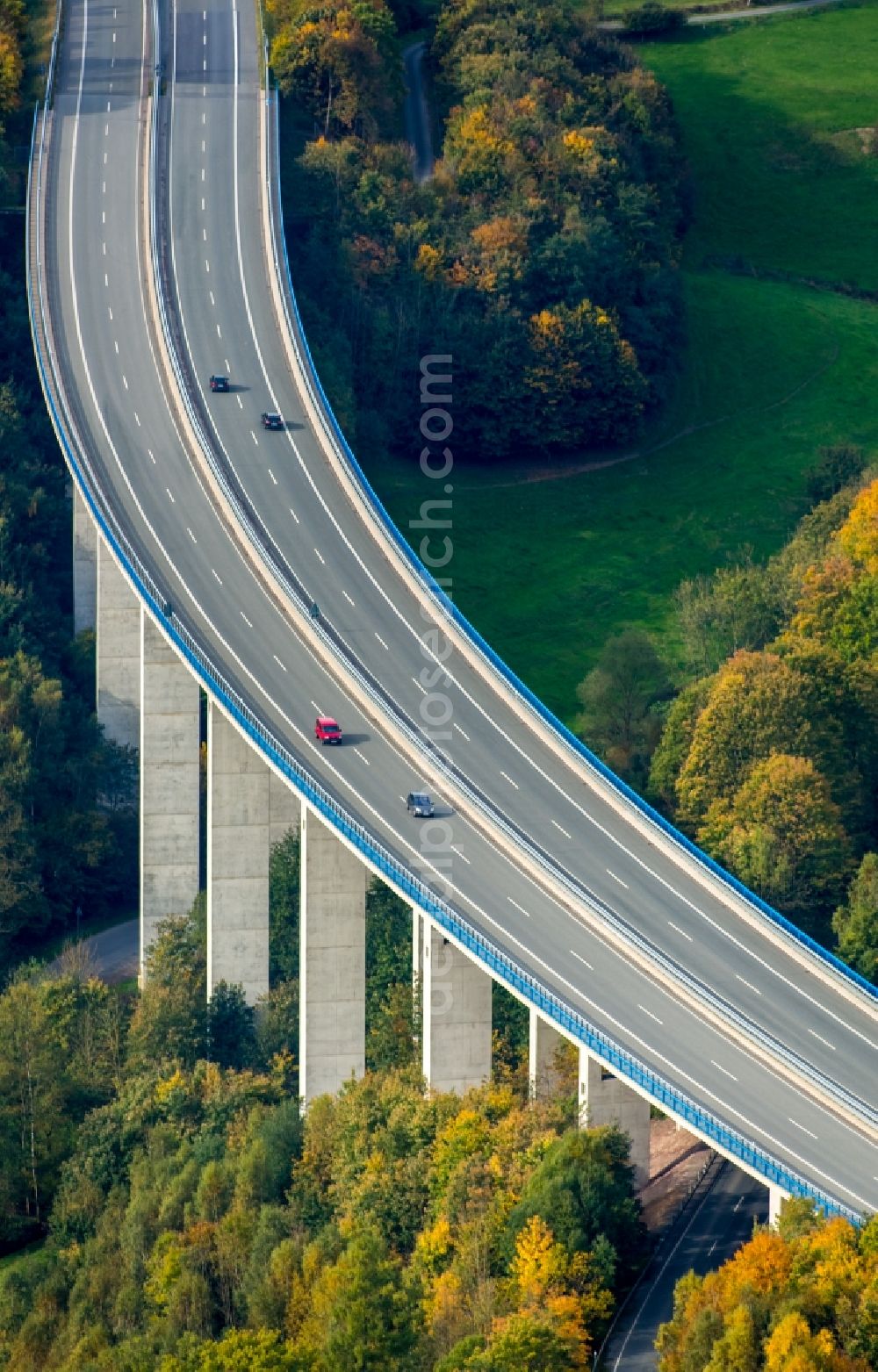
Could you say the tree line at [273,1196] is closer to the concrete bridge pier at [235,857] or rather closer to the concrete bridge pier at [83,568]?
the concrete bridge pier at [235,857]

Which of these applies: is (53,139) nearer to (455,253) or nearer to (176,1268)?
(455,253)

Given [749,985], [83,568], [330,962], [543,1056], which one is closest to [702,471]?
[83,568]

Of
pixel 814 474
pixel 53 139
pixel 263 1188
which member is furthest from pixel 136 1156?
pixel 53 139

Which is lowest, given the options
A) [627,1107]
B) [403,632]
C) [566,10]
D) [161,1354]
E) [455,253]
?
[161,1354]

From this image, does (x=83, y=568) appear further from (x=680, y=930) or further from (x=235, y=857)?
(x=680, y=930)

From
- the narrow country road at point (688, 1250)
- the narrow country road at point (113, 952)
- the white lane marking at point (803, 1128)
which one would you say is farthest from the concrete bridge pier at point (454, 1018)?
the narrow country road at point (113, 952)

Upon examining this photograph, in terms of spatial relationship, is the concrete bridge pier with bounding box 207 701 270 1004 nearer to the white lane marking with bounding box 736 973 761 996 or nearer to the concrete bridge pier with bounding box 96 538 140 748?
the concrete bridge pier with bounding box 96 538 140 748
